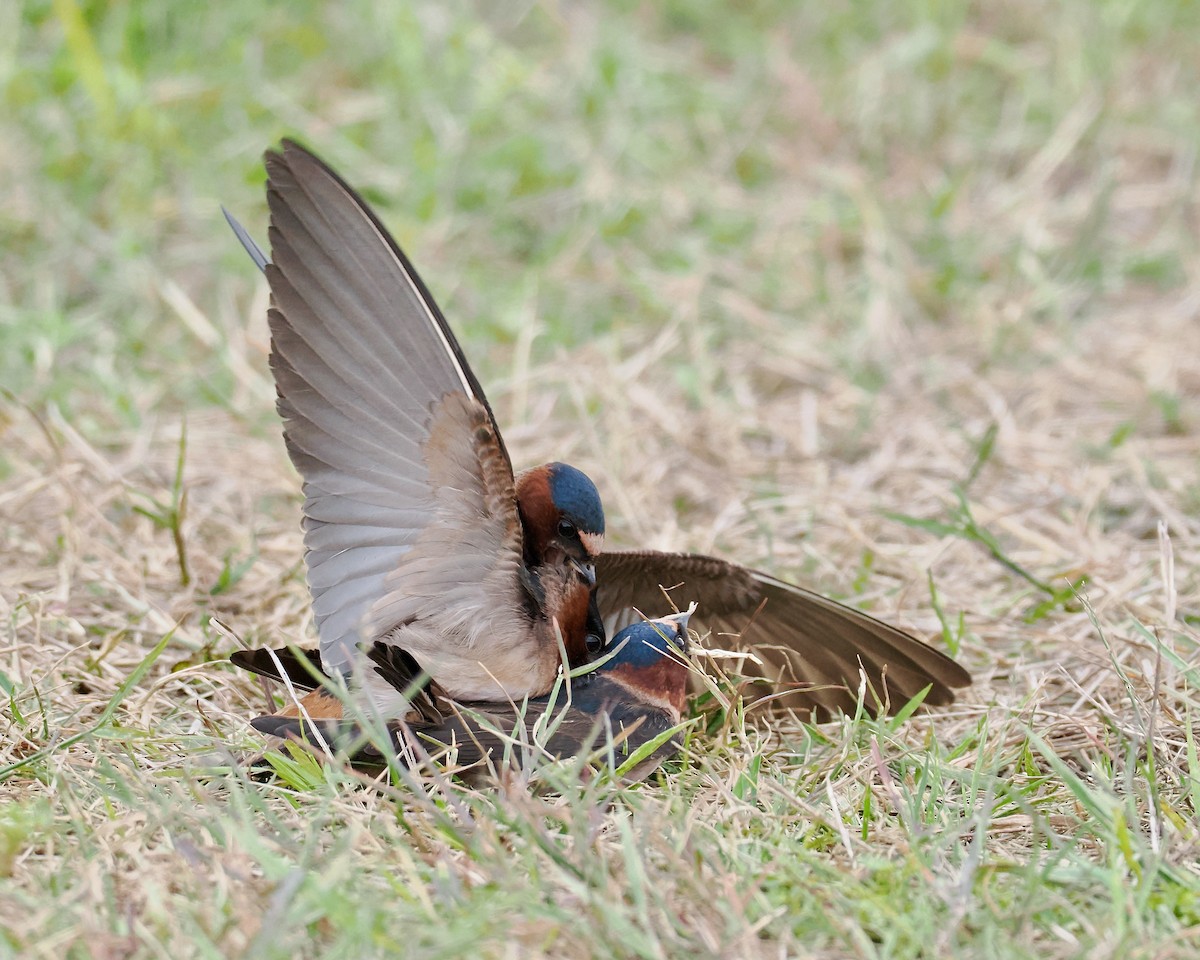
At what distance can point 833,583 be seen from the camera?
365cm

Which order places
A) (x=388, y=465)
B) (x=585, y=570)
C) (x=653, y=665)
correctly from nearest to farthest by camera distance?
1. (x=388, y=465)
2. (x=653, y=665)
3. (x=585, y=570)

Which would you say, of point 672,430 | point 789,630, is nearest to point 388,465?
point 789,630

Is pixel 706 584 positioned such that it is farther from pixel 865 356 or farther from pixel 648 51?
pixel 648 51

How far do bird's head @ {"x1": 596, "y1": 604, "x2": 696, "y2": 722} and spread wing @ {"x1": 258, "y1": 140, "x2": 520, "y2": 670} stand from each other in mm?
301

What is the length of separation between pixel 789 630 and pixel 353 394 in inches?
42.0

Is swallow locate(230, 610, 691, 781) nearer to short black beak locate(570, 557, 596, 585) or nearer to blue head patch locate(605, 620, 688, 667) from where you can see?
blue head patch locate(605, 620, 688, 667)

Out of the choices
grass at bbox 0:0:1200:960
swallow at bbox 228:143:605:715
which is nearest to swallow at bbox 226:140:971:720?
swallow at bbox 228:143:605:715

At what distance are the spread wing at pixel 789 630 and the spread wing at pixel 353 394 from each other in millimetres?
463

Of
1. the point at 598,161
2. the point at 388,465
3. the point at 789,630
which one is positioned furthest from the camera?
the point at 598,161

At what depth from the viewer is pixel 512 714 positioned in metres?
2.66

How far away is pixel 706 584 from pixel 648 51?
15.7 feet

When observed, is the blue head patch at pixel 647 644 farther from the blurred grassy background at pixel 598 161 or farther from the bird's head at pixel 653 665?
the blurred grassy background at pixel 598 161

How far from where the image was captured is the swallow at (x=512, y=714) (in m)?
2.45

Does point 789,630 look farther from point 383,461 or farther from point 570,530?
point 383,461
